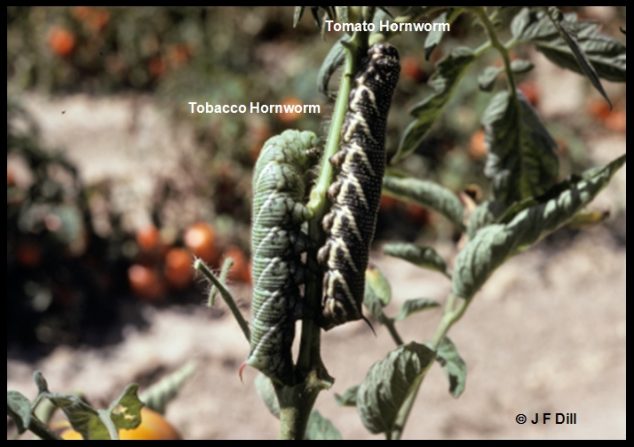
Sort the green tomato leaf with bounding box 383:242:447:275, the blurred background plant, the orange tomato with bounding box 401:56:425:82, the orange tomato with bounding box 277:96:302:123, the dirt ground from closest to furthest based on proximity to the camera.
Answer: the green tomato leaf with bounding box 383:242:447:275, the dirt ground, the blurred background plant, the orange tomato with bounding box 277:96:302:123, the orange tomato with bounding box 401:56:425:82

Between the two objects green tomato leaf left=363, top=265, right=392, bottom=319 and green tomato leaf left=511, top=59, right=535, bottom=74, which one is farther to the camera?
green tomato leaf left=511, top=59, right=535, bottom=74

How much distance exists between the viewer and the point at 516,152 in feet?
2.89

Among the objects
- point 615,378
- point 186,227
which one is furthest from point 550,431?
point 186,227

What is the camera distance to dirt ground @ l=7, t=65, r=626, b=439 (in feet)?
7.73

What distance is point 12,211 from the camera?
261 cm

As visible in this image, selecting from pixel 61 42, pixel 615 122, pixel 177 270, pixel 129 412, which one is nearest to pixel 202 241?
pixel 177 270

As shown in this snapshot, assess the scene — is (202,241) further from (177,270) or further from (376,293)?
(376,293)

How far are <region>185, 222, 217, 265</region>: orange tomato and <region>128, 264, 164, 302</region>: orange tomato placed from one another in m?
0.13

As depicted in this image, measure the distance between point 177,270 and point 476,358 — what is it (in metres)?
0.86

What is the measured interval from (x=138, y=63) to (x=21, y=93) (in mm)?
456

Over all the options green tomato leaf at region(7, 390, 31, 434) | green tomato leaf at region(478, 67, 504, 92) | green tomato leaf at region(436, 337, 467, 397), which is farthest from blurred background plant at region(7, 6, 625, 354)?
green tomato leaf at region(7, 390, 31, 434)

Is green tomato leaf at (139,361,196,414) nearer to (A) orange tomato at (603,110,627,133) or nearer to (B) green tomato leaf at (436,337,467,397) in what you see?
(B) green tomato leaf at (436,337,467,397)

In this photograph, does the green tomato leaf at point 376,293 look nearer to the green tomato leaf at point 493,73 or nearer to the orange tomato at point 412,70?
the green tomato leaf at point 493,73

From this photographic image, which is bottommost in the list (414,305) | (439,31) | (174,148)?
(174,148)
